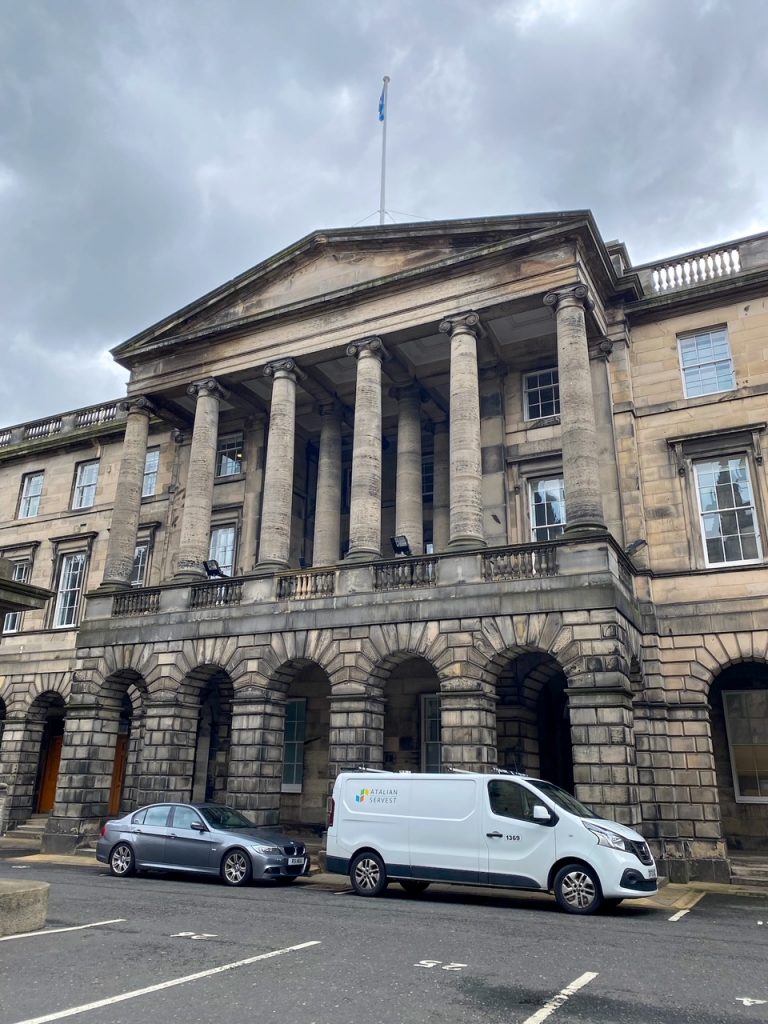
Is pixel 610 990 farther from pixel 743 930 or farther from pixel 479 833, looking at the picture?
pixel 479 833

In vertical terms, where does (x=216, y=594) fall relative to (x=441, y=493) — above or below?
below

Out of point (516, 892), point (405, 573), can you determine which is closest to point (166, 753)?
point (405, 573)

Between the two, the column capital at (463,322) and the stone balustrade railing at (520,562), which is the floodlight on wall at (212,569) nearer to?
the stone balustrade railing at (520,562)

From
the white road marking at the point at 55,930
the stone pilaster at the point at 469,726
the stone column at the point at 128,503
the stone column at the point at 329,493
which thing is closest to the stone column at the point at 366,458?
the stone column at the point at 329,493

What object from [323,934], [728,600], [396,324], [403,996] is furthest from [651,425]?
[403,996]

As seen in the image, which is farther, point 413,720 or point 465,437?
point 413,720

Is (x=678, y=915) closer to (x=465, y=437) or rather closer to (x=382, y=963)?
(x=382, y=963)

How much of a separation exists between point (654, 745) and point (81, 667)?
15.6m

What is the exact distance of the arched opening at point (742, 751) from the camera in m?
18.5

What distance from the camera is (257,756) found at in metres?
19.0

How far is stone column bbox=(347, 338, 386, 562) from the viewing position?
1986 cm

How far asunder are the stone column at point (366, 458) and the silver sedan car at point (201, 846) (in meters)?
7.07

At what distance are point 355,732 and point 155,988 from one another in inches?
459

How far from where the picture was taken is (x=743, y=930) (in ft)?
33.7
